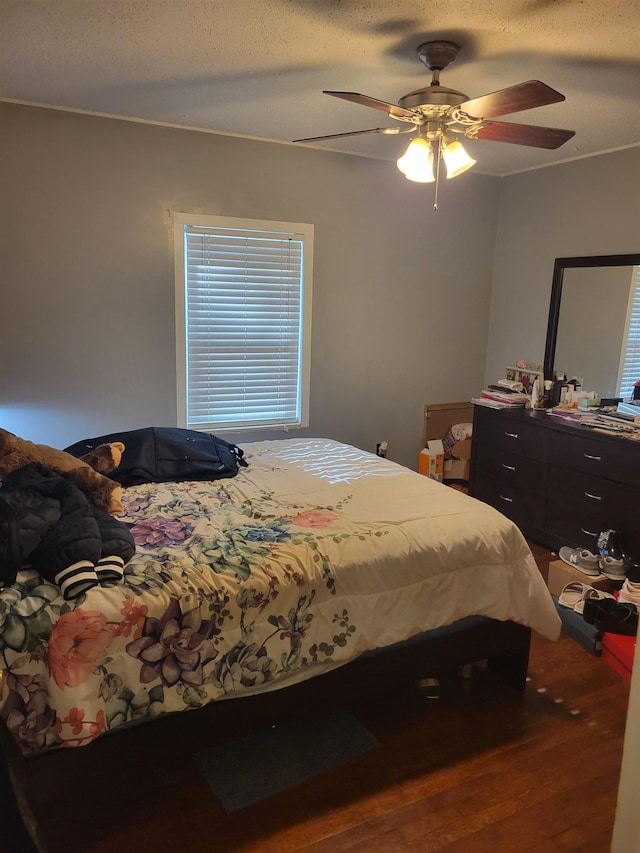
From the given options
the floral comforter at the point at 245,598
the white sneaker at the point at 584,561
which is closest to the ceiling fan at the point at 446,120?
the floral comforter at the point at 245,598

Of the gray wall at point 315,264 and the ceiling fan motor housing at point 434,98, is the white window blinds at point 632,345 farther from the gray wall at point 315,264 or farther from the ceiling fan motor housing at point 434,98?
the ceiling fan motor housing at point 434,98

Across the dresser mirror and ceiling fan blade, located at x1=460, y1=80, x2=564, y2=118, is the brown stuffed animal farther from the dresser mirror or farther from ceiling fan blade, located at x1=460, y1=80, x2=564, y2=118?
the dresser mirror

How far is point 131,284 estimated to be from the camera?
3471 mm

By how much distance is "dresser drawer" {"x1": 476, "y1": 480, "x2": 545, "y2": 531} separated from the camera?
3768 mm

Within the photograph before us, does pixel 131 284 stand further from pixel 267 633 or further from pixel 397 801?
pixel 397 801

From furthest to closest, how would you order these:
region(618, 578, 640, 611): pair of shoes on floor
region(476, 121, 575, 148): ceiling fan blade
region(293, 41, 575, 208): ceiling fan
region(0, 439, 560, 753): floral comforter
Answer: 1. region(618, 578, 640, 611): pair of shoes on floor
2. region(476, 121, 575, 148): ceiling fan blade
3. region(293, 41, 575, 208): ceiling fan
4. region(0, 439, 560, 753): floral comforter

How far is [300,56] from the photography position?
2406mm

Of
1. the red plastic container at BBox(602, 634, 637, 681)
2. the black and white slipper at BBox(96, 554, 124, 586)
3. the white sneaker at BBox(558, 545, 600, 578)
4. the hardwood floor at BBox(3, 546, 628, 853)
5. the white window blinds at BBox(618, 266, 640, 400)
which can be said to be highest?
the white window blinds at BBox(618, 266, 640, 400)

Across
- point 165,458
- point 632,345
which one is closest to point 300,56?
point 165,458

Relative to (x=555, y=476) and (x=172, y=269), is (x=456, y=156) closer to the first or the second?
(x=172, y=269)

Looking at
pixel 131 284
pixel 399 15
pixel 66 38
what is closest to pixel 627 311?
pixel 399 15

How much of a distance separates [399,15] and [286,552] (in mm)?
1894

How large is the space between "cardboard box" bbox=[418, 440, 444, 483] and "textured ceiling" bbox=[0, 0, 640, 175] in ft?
7.32

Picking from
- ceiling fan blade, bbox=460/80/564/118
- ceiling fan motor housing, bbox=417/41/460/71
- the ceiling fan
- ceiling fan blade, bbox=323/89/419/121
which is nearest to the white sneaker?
the ceiling fan
